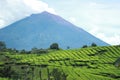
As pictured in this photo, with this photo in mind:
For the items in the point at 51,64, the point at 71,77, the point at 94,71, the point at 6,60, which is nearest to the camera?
the point at 71,77

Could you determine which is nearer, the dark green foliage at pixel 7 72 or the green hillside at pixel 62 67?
the green hillside at pixel 62 67

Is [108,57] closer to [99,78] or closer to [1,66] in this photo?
[99,78]

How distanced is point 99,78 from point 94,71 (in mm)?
12793

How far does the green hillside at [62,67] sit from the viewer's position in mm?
148550

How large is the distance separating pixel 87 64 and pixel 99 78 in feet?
98.9

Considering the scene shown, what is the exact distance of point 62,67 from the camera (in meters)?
163

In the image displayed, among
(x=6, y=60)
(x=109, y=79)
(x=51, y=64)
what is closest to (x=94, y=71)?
(x=109, y=79)

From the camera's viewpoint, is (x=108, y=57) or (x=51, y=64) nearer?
(x=51, y=64)

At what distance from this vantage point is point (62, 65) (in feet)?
568

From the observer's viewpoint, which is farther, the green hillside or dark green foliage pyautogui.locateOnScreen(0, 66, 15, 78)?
dark green foliage pyautogui.locateOnScreen(0, 66, 15, 78)

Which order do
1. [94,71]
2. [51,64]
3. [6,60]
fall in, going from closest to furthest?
1. [94,71]
2. [51,64]
3. [6,60]

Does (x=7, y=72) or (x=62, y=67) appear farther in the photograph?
(x=7, y=72)

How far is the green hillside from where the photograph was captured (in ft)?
487

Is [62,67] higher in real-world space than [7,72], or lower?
higher
